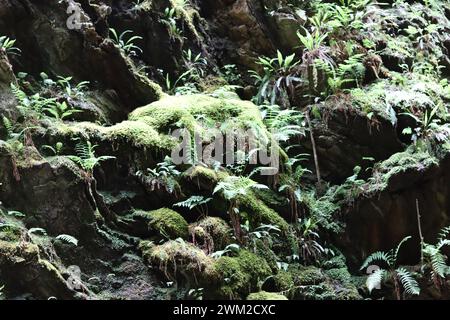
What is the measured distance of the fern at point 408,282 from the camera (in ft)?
18.2

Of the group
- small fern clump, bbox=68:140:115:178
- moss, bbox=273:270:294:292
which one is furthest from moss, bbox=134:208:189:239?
moss, bbox=273:270:294:292

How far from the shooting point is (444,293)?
5.88m

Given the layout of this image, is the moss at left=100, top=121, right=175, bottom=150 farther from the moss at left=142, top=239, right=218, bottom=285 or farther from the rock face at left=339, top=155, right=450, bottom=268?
the rock face at left=339, top=155, right=450, bottom=268

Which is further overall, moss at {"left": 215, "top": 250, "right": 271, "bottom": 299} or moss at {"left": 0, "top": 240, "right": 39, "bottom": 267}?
moss at {"left": 215, "top": 250, "right": 271, "bottom": 299}

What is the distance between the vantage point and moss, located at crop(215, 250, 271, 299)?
5117mm

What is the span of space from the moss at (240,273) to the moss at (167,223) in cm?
64

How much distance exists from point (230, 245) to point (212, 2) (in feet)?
19.3

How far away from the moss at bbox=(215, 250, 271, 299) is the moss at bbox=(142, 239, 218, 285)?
128 millimetres

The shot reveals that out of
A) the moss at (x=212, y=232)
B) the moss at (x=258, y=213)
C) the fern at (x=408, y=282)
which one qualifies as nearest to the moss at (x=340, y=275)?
the fern at (x=408, y=282)

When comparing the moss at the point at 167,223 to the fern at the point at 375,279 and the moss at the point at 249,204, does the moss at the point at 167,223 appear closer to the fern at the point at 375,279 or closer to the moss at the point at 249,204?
the moss at the point at 249,204

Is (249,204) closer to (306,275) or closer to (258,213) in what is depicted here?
(258,213)

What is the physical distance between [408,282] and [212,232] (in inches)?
100

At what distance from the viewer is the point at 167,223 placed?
5.55 m

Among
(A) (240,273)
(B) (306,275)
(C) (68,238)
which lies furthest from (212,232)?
(C) (68,238)
